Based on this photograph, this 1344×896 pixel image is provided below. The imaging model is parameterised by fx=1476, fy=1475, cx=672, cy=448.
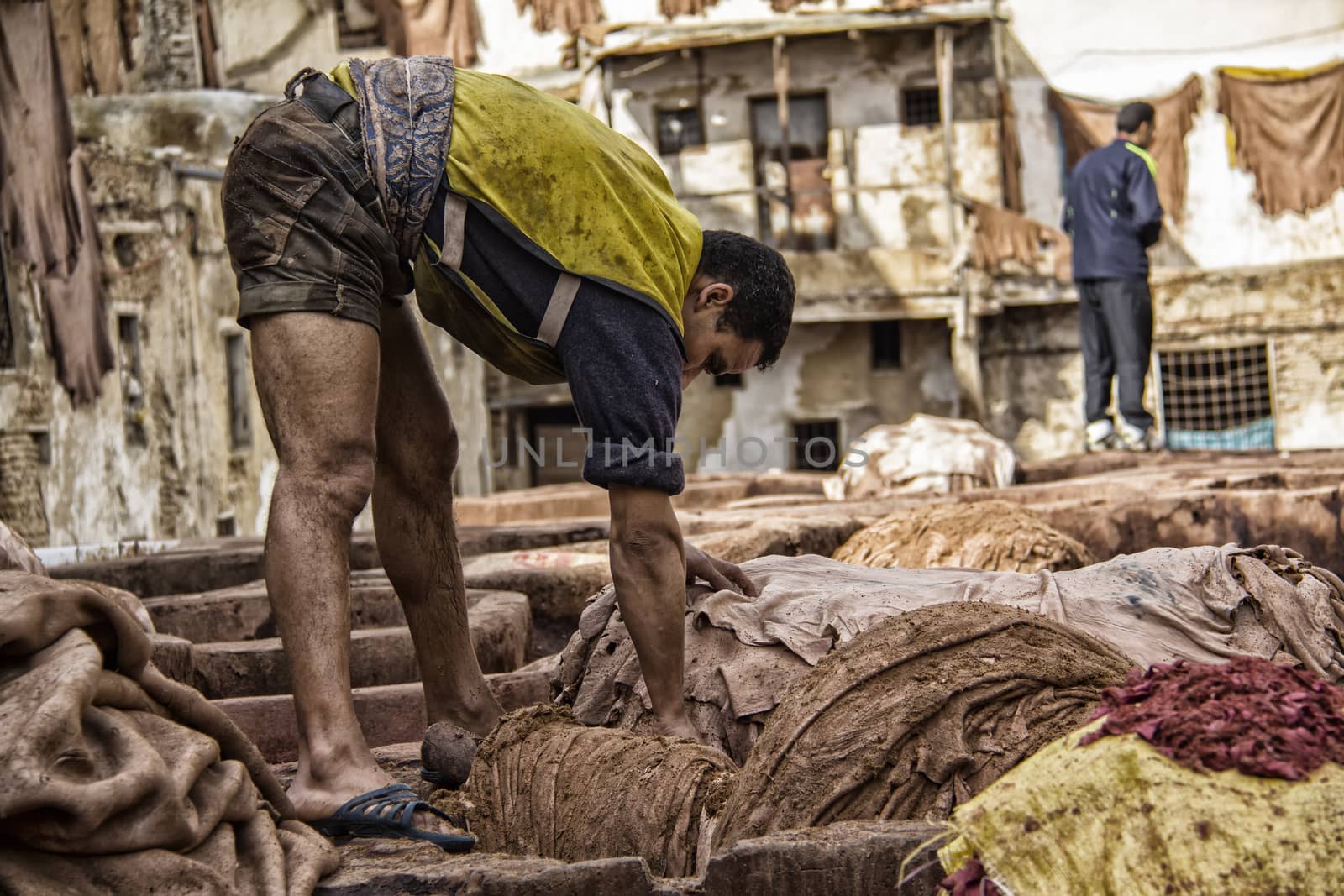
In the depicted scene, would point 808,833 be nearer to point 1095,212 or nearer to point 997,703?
point 997,703

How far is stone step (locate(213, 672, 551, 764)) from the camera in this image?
3.47 meters

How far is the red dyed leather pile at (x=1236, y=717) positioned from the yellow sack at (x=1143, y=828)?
16 millimetres

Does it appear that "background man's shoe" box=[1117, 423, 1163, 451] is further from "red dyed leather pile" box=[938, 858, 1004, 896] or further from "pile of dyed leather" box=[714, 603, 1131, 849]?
"red dyed leather pile" box=[938, 858, 1004, 896]

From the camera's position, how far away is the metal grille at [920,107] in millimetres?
23750

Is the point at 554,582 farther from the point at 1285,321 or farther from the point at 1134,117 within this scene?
the point at 1285,321

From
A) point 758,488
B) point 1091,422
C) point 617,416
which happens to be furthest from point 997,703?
point 1091,422

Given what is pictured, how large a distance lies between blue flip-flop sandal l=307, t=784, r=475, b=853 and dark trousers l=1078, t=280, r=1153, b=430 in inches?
345

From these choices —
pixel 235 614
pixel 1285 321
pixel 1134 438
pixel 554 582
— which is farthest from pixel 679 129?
pixel 235 614

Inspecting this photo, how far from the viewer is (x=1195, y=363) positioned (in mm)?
21641

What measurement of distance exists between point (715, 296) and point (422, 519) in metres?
0.76

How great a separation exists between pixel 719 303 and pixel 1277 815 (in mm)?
1590

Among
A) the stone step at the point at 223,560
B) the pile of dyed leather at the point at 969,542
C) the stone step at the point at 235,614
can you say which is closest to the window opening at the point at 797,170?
the stone step at the point at 223,560

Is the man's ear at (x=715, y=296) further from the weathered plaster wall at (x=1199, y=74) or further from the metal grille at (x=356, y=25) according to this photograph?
the metal grille at (x=356, y=25)

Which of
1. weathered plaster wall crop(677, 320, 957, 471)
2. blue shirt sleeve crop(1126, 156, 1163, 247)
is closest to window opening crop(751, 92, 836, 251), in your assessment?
weathered plaster wall crop(677, 320, 957, 471)
